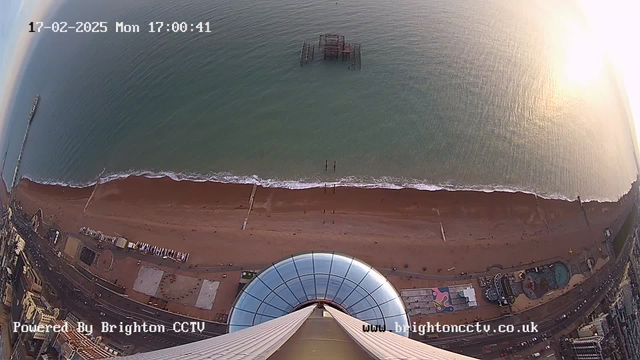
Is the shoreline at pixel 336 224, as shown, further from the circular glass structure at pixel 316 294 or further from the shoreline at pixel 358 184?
the circular glass structure at pixel 316 294

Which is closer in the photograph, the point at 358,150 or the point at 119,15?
the point at 358,150

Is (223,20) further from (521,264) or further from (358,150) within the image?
(521,264)

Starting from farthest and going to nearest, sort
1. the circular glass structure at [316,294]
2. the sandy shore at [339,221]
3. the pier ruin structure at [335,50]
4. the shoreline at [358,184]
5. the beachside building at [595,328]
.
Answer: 1. the pier ruin structure at [335,50]
2. the shoreline at [358,184]
3. the sandy shore at [339,221]
4. the beachside building at [595,328]
5. the circular glass structure at [316,294]

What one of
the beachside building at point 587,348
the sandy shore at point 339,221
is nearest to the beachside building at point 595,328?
the beachside building at point 587,348

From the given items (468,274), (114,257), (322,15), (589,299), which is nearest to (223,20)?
(322,15)

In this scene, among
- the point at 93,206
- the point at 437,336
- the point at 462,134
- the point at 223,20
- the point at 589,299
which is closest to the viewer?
the point at 437,336

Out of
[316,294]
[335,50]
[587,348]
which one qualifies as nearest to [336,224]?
[316,294]

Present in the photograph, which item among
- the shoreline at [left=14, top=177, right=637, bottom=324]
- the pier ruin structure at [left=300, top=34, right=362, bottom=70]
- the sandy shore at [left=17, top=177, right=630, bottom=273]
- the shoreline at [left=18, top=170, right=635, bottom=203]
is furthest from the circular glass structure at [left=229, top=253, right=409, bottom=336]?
the pier ruin structure at [left=300, top=34, right=362, bottom=70]
